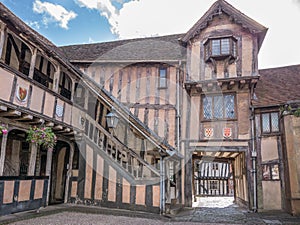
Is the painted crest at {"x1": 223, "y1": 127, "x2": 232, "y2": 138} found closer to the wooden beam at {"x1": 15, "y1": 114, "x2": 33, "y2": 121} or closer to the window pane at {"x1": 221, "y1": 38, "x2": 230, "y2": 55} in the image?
the window pane at {"x1": 221, "y1": 38, "x2": 230, "y2": 55}

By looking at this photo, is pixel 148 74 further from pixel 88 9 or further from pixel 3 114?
pixel 3 114

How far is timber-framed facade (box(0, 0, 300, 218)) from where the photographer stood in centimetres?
691

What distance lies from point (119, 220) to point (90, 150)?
9.13ft

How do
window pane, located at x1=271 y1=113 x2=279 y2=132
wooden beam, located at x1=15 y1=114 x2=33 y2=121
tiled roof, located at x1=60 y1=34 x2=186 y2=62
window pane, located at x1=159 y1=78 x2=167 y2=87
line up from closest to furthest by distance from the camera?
1. wooden beam, located at x1=15 y1=114 x2=33 y2=121
2. window pane, located at x1=271 y1=113 x2=279 y2=132
3. window pane, located at x1=159 y1=78 x2=167 y2=87
4. tiled roof, located at x1=60 y1=34 x2=186 y2=62

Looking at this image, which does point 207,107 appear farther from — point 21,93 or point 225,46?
point 21,93

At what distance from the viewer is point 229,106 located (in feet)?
31.3

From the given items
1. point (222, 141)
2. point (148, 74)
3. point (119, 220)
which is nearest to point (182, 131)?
point (222, 141)

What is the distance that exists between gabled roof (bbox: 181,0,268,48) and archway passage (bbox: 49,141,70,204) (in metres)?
6.20

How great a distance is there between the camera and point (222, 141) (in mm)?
9219

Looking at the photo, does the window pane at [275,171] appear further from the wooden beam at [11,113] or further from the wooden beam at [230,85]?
the wooden beam at [11,113]

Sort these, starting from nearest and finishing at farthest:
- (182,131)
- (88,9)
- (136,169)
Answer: (136,169) → (182,131) → (88,9)

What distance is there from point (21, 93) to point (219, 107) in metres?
6.64

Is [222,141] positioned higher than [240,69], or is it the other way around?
[240,69]

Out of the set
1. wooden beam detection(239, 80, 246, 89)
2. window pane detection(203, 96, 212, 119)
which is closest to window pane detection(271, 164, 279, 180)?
window pane detection(203, 96, 212, 119)
